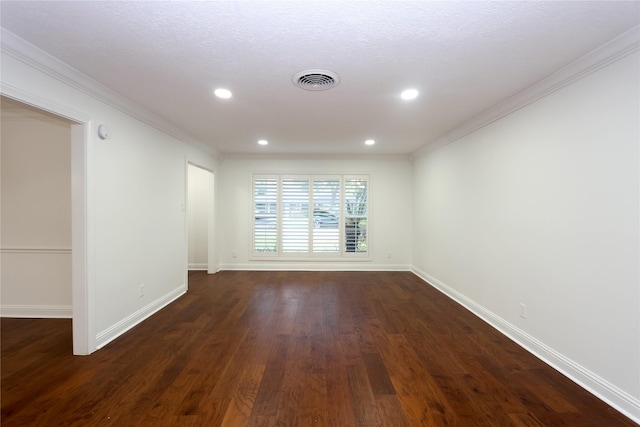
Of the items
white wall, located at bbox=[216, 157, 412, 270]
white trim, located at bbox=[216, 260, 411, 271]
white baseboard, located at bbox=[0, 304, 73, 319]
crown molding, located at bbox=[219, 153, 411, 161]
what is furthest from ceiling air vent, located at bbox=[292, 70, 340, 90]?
white trim, located at bbox=[216, 260, 411, 271]

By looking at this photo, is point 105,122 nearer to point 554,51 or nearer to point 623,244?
Result: point 554,51

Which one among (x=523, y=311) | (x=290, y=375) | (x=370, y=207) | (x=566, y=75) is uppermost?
(x=566, y=75)

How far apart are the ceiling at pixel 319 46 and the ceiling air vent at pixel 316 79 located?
0.22 ft

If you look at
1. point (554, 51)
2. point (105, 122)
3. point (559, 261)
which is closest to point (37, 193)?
point (105, 122)

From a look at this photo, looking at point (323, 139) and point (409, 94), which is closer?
point (409, 94)

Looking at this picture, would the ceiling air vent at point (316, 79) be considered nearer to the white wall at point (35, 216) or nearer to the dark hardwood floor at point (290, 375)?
the dark hardwood floor at point (290, 375)

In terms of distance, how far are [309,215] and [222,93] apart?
348 cm

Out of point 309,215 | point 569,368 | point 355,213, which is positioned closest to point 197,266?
point 309,215

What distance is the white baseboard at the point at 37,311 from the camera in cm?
320

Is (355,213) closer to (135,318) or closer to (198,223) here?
(198,223)

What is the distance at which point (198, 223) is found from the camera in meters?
5.97

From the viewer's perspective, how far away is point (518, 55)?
→ 2.01 m

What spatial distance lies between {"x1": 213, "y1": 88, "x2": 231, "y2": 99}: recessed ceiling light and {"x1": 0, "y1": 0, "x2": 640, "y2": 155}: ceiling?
0.07m

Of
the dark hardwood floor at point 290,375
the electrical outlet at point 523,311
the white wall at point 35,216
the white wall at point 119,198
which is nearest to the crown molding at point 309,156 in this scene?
the white wall at point 119,198
